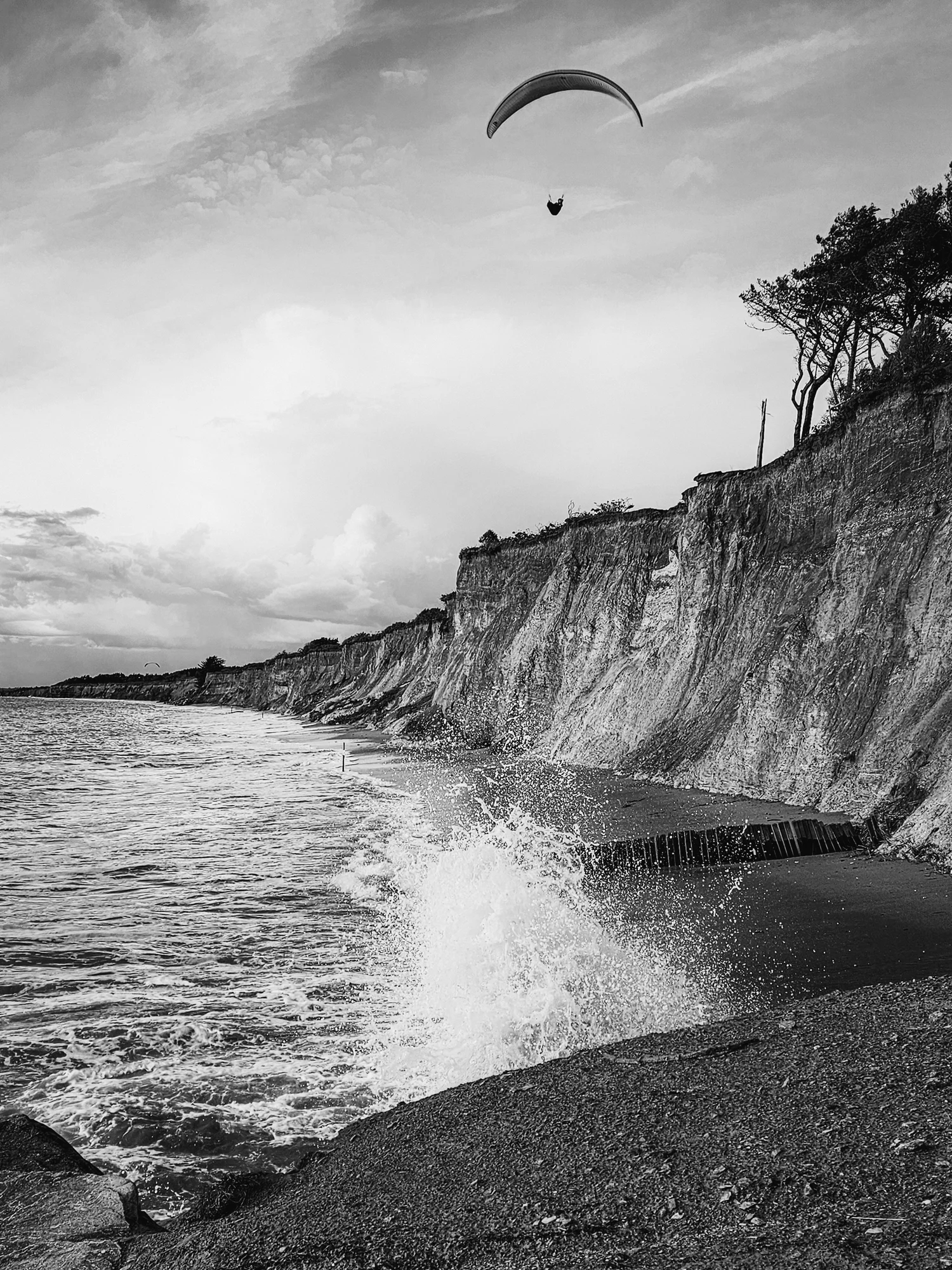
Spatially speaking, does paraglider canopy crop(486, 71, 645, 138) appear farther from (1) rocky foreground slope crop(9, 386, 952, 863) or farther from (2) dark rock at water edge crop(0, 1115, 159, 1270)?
(2) dark rock at water edge crop(0, 1115, 159, 1270)

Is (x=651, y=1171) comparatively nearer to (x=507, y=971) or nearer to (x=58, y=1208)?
(x=58, y=1208)

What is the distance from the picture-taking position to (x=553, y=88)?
15070mm

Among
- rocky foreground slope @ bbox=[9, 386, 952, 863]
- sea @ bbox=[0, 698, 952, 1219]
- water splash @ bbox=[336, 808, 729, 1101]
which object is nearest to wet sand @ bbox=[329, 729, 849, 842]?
rocky foreground slope @ bbox=[9, 386, 952, 863]

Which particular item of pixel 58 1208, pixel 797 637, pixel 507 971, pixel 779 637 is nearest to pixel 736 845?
pixel 507 971

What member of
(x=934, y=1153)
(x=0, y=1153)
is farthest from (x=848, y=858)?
(x=0, y=1153)

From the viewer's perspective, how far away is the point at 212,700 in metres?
161

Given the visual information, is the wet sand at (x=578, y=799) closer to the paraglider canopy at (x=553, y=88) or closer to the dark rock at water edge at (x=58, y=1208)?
the dark rock at water edge at (x=58, y=1208)

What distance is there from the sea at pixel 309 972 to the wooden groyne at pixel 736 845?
59 centimetres

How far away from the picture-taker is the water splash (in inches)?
259

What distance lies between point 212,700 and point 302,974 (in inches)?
6350

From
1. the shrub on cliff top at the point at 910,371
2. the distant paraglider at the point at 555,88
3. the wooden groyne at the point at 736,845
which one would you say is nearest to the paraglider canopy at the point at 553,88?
the distant paraglider at the point at 555,88

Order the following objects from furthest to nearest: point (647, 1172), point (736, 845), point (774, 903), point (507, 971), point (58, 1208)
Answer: point (736, 845) → point (774, 903) → point (507, 971) → point (58, 1208) → point (647, 1172)

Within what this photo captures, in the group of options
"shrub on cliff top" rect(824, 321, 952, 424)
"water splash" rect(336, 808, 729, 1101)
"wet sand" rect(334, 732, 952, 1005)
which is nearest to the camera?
"water splash" rect(336, 808, 729, 1101)

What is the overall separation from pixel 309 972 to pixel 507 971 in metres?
2.20
